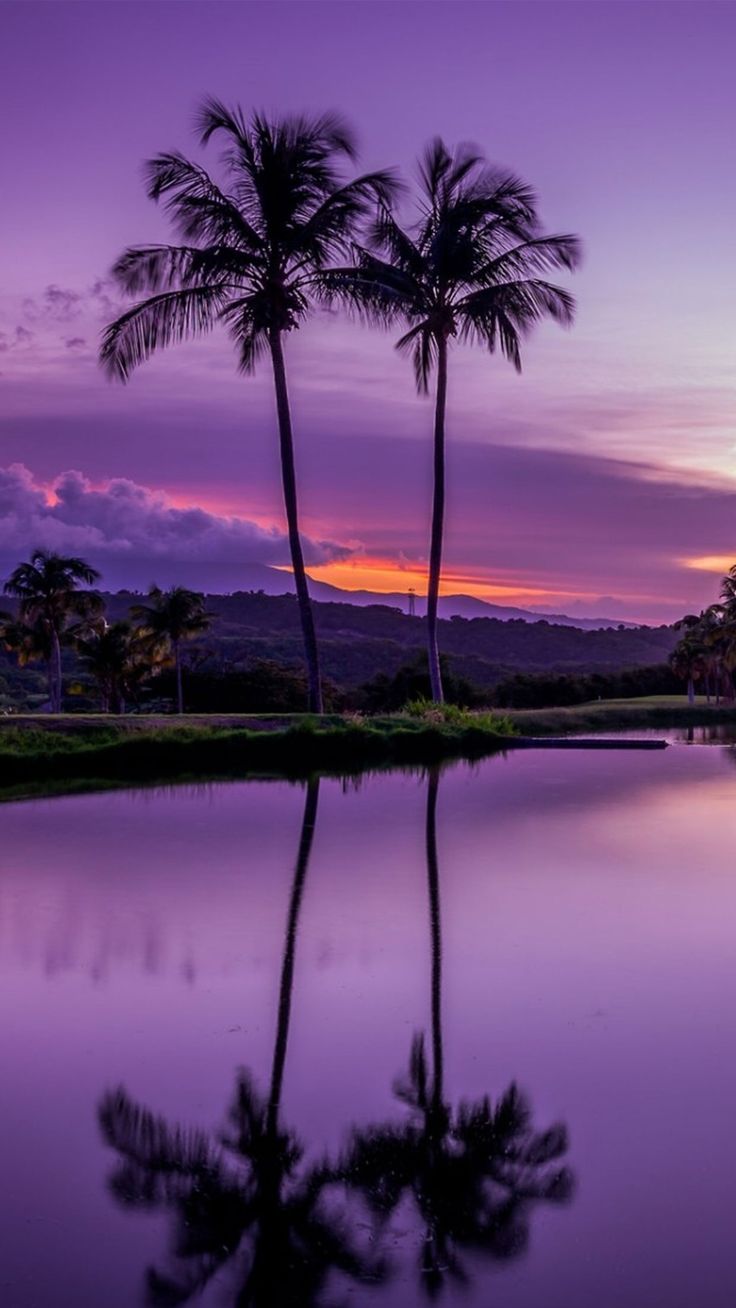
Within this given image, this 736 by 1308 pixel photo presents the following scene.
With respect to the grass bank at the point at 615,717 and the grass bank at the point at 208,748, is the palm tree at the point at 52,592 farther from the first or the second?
the grass bank at the point at 208,748

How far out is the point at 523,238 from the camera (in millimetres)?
25078

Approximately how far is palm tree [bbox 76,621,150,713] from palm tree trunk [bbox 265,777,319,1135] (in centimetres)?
3983

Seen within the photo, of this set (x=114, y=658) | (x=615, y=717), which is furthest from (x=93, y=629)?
(x=615, y=717)

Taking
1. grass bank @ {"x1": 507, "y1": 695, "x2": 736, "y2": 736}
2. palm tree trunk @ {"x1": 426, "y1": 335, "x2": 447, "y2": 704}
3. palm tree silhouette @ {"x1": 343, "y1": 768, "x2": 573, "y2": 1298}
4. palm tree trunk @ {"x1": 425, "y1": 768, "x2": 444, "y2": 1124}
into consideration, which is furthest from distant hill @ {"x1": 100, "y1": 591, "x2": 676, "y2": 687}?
palm tree silhouette @ {"x1": 343, "y1": 768, "x2": 573, "y2": 1298}

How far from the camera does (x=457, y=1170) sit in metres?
4.38

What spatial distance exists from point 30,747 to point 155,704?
34.1 m

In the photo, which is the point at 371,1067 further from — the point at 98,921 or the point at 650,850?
the point at 650,850

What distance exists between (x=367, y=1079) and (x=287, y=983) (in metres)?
1.52

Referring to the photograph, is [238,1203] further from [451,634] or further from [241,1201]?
[451,634]

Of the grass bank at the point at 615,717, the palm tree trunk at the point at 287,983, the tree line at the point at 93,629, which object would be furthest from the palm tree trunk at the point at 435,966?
the tree line at the point at 93,629

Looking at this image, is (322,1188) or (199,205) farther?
(199,205)

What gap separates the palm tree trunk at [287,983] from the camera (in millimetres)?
4989

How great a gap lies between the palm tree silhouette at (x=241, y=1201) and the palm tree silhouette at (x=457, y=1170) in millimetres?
181

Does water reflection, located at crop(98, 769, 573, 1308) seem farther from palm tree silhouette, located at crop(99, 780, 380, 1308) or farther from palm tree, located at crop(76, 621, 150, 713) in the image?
palm tree, located at crop(76, 621, 150, 713)
